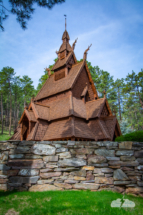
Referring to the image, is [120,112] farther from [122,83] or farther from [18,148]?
[18,148]

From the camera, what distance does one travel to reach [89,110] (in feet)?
49.2

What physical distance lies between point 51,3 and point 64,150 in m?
6.21

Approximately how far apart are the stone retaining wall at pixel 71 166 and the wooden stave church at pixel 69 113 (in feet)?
18.6

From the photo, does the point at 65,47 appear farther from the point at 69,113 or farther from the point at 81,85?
the point at 69,113

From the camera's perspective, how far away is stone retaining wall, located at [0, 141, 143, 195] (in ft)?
18.0

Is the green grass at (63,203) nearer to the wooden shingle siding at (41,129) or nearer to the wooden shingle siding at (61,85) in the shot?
the wooden shingle siding at (41,129)

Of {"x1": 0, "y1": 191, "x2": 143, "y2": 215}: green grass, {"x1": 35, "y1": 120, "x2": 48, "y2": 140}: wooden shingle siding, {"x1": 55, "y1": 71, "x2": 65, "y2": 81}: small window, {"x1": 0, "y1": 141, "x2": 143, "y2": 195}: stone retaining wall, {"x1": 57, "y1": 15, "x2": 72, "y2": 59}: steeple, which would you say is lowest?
{"x1": 0, "y1": 191, "x2": 143, "y2": 215}: green grass

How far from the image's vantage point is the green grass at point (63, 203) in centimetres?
398

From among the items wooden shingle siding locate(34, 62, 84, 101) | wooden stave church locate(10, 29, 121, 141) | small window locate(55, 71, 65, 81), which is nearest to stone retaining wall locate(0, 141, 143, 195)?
wooden stave church locate(10, 29, 121, 141)

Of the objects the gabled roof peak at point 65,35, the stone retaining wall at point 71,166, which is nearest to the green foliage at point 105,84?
the gabled roof peak at point 65,35

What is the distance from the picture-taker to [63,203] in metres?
4.40

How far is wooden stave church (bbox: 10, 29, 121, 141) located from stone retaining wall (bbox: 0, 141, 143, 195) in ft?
18.6

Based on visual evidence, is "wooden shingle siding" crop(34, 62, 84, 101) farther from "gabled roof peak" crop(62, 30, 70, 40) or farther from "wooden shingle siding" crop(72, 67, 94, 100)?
"gabled roof peak" crop(62, 30, 70, 40)

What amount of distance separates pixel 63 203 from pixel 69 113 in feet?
29.4
